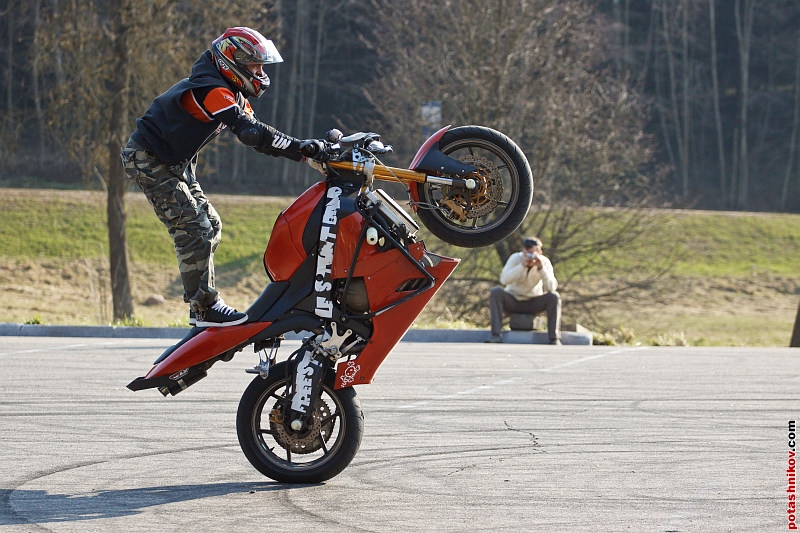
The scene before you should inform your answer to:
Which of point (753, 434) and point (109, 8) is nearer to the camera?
point (753, 434)

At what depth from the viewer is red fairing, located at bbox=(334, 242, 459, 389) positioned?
625 cm

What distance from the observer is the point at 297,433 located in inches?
245

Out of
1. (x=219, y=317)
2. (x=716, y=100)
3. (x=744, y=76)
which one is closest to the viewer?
(x=219, y=317)

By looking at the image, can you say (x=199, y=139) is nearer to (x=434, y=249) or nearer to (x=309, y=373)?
(x=309, y=373)

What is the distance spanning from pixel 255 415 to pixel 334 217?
1171mm

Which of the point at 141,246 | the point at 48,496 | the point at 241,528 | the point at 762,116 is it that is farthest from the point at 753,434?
the point at 762,116

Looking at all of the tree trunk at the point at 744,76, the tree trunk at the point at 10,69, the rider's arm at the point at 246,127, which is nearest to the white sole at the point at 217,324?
the rider's arm at the point at 246,127

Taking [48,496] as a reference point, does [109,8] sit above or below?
above

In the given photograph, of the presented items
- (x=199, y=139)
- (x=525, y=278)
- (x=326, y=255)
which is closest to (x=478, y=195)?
(x=326, y=255)

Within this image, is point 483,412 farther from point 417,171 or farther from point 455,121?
point 455,121

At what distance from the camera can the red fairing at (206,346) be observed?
20.7ft

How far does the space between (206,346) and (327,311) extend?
71cm

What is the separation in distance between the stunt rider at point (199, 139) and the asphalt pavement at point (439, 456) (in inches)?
44.1

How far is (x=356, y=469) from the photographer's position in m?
6.60
